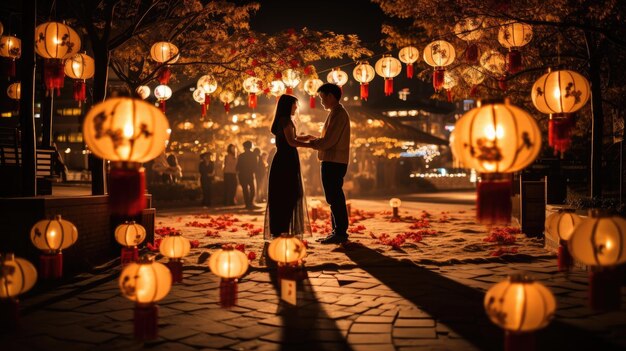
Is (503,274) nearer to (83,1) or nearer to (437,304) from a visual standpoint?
(437,304)

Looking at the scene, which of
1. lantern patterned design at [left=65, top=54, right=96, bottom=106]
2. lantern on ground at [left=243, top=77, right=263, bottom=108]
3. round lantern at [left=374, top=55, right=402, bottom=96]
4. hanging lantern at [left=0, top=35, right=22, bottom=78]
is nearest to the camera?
lantern patterned design at [left=65, top=54, right=96, bottom=106]

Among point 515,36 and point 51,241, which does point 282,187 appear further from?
point 515,36

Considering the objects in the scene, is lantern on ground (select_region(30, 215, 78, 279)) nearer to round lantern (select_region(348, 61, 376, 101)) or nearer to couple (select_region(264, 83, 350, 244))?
couple (select_region(264, 83, 350, 244))

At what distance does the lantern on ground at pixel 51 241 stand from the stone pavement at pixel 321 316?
0.79 feet

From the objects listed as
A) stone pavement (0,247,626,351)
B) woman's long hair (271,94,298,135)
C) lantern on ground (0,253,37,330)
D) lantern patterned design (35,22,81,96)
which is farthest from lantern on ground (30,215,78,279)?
lantern patterned design (35,22,81,96)

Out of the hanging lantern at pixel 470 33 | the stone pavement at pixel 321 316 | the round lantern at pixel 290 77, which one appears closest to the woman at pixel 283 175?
the stone pavement at pixel 321 316

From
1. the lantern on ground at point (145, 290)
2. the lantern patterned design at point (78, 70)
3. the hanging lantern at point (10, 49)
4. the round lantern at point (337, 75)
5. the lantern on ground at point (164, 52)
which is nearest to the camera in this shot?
the lantern on ground at point (145, 290)

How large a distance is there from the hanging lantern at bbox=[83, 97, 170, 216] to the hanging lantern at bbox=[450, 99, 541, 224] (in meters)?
2.28

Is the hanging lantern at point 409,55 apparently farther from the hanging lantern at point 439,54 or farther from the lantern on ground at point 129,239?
the lantern on ground at point 129,239

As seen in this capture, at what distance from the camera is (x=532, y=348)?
3.25 m

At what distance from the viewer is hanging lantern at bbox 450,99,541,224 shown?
12.6 ft

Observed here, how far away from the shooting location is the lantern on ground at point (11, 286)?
162 inches

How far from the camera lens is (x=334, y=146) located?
26.8ft

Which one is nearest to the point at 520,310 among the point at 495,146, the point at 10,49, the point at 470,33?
the point at 495,146
